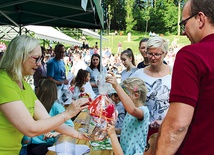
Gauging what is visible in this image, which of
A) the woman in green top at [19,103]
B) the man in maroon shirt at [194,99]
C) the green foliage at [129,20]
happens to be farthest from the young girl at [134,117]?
the green foliage at [129,20]

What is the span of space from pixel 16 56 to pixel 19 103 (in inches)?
11.4

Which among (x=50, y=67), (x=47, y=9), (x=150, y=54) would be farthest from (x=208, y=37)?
(x=50, y=67)

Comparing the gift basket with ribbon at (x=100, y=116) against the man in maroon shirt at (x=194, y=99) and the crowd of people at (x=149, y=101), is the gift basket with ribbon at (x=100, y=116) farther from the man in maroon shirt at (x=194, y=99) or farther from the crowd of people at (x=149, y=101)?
the man in maroon shirt at (x=194, y=99)

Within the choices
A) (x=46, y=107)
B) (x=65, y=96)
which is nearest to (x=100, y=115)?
(x=46, y=107)

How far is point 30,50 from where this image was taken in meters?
1.74

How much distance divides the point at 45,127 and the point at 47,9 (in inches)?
134

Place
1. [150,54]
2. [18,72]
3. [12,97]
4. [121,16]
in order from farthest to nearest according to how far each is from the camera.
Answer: [121,16] → [150,54] → [18,72] → [12,97]

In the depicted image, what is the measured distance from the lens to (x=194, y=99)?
3.54 feet

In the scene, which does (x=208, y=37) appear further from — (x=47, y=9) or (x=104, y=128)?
(x=47, y=9)

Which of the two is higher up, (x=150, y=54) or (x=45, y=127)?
(x=150, y=54)

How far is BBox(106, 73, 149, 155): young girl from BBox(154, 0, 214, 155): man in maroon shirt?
840 millimetres

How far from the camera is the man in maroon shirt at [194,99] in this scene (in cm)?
108

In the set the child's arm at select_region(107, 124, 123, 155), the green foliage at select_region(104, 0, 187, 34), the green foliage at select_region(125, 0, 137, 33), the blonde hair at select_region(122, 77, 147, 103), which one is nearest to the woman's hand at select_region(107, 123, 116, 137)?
the child's arm at select_region(107, 124, 123, 155)

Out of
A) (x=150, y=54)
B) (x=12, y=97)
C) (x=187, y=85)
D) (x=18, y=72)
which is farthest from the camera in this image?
(x=150, y=54)
